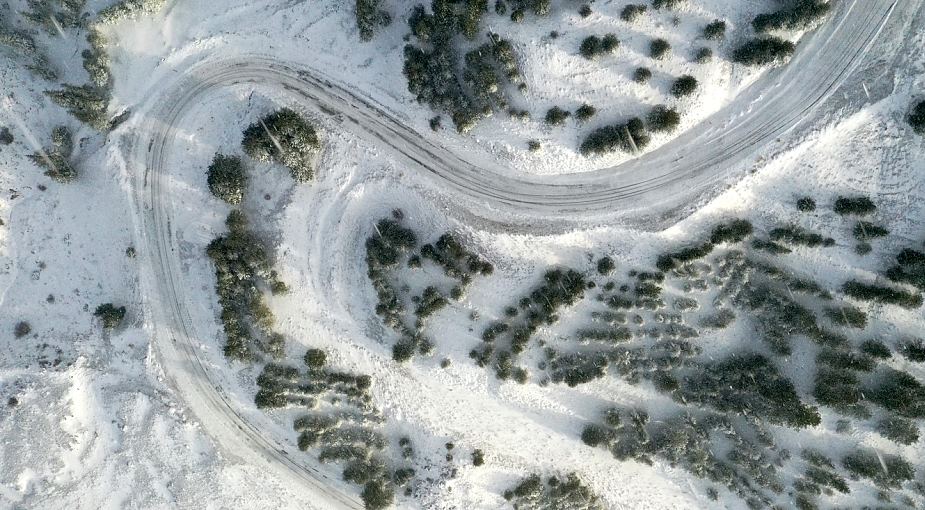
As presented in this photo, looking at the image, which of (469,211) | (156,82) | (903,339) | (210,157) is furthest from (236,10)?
(903,339)

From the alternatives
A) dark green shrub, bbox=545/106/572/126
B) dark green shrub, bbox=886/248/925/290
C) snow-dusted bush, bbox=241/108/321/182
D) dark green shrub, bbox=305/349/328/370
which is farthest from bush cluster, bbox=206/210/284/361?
dark green shrub, bbox=886/248/925/290

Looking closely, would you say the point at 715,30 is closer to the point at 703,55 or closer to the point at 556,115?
the point at 703,55

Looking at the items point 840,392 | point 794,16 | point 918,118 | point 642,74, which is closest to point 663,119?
point 642,74

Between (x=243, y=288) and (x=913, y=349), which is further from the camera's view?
(x=243, y=288)

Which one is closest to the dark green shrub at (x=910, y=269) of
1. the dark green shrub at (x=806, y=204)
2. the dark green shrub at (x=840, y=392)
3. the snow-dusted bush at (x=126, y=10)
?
the dark green shrub at (x=806, y=204)

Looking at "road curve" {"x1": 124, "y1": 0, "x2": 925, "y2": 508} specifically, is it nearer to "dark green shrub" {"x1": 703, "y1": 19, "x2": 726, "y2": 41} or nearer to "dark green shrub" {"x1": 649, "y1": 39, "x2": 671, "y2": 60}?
"dark green shrub" {"x1": 703, "y1": 19, "x2": 726, "y2": 41}

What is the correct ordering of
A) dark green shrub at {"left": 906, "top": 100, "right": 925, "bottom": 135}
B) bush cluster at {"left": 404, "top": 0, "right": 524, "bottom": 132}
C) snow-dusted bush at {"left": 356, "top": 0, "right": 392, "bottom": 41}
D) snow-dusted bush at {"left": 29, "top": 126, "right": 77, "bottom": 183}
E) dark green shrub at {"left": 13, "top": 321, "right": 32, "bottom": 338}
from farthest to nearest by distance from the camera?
1. dark green shrub at {"left": 13, "top": 321, "right": 32, "bottom": 338}
2. snow-dusted bush at {"left": 29, "top": 126, "right": 77, "bottom": 183}
3. snow-dusted bush at {"left": 356, "top": 0, "right": 392, "bottom": 41}
4. bush cluster at {"left": 404, "top": 0, "right": 524, "bottom": 132}
5. dark green shrub at {"left": 906, "top": 100, "right": 925, "bottom": 135}
